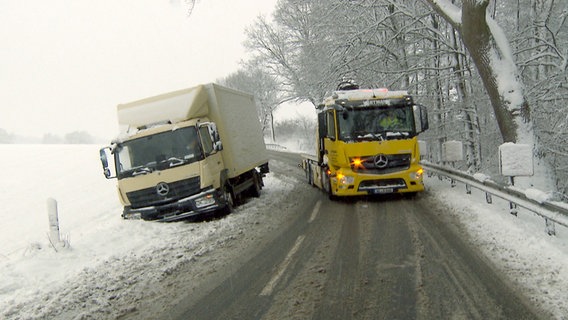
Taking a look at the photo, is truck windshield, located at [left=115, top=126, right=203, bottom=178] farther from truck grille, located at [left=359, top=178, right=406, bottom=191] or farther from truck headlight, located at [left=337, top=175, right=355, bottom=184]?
truck grille, located at [left=359, top=178, right=406, bottom=191]

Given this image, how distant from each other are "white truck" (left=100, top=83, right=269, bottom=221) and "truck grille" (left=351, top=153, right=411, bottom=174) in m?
3.46

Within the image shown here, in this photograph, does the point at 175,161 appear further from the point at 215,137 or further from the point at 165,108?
the point at 165,108

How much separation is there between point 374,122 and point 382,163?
3.75 ft

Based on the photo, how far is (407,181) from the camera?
33.0ft

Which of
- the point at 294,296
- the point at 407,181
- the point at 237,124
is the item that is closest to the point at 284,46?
the point at 237,124

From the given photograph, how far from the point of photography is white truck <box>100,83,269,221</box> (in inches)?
372

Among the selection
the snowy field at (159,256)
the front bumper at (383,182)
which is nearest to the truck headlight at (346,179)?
the front bumper at (383,182)

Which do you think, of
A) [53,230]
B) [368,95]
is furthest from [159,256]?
[368,95]

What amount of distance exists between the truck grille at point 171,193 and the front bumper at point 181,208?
98 mm

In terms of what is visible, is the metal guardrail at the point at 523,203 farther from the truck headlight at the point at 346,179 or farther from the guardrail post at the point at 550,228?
the truck headlight at the point at 346,179

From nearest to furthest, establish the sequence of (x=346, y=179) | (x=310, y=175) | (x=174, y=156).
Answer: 1. (x=174, y=156)
2. (x=346, y=179)
3. (x=310, y=175)

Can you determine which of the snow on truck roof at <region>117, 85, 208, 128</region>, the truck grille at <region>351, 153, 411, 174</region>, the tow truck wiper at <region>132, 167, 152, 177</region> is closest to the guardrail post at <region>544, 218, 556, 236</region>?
the truck grille at <region>351, 153, 411, 174</region>

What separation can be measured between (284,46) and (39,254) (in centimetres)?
2722

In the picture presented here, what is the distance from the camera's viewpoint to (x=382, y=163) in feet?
33.0
